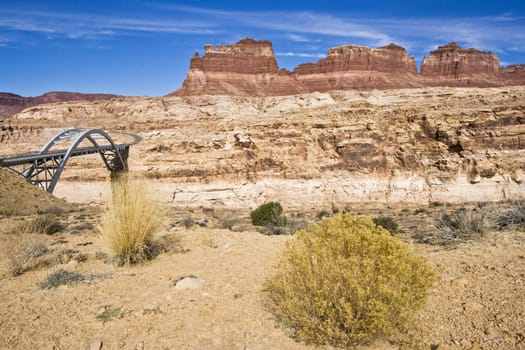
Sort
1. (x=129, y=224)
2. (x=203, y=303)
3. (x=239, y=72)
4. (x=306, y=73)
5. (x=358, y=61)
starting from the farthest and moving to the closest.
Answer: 1. (x=306, y=73)
2. (x=358, y=61)
3. (x=239, y=72)
4. (x=129, y=224)
5. (x=203, y=303)

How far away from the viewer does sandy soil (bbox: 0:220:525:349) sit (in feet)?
11.6

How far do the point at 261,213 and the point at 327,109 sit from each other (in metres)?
22.8

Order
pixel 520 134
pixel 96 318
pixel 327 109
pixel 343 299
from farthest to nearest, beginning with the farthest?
1. pixel 327 109
2. pixel 520 134
3. pixel 96 318
4. pixel 343 299

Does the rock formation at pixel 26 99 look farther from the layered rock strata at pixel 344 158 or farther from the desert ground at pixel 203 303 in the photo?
the desert ground at pixel 203 303

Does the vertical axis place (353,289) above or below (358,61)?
below

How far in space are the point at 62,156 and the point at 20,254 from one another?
83.9 feet

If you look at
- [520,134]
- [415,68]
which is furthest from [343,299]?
[415,68]

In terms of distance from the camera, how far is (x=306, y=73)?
72.1m

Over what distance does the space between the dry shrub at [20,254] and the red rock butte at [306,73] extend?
2075 inches

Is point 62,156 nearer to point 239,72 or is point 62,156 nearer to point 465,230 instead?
point 465,230

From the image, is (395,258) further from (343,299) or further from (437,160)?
(437,160)

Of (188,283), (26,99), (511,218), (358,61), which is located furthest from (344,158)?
(26,99)

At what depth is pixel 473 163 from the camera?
96.4 ft

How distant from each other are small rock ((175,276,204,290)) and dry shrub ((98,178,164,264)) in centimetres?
145
